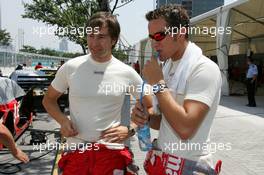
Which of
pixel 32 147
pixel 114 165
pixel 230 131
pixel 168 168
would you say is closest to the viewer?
pixel 168 168

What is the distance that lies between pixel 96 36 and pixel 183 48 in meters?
0.74

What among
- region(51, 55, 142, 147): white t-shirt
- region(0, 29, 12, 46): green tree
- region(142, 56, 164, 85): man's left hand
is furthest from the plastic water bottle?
region(0, 29, 12, 46): green tree

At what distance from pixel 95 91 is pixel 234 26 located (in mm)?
21252

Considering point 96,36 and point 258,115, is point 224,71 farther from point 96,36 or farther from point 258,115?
point 96,36

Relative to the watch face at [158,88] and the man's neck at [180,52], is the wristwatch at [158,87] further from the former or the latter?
the man's neck at [180,52]

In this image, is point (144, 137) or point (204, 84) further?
point (144, 137)

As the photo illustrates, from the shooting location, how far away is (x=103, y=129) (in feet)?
9.02

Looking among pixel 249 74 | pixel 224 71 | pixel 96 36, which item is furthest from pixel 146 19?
pixel 224 71

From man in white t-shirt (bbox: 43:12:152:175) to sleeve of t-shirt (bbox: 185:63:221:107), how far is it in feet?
2.55

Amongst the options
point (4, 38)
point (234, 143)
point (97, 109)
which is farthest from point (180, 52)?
point (4, 38)

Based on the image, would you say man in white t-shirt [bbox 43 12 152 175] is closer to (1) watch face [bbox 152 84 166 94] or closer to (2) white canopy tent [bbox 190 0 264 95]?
(1) watch face [bbox 152 84 166 94]

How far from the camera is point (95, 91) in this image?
2.74 m

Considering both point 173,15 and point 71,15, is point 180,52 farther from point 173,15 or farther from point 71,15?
point 71,15

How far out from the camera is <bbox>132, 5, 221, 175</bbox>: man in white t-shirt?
2.07 metres
